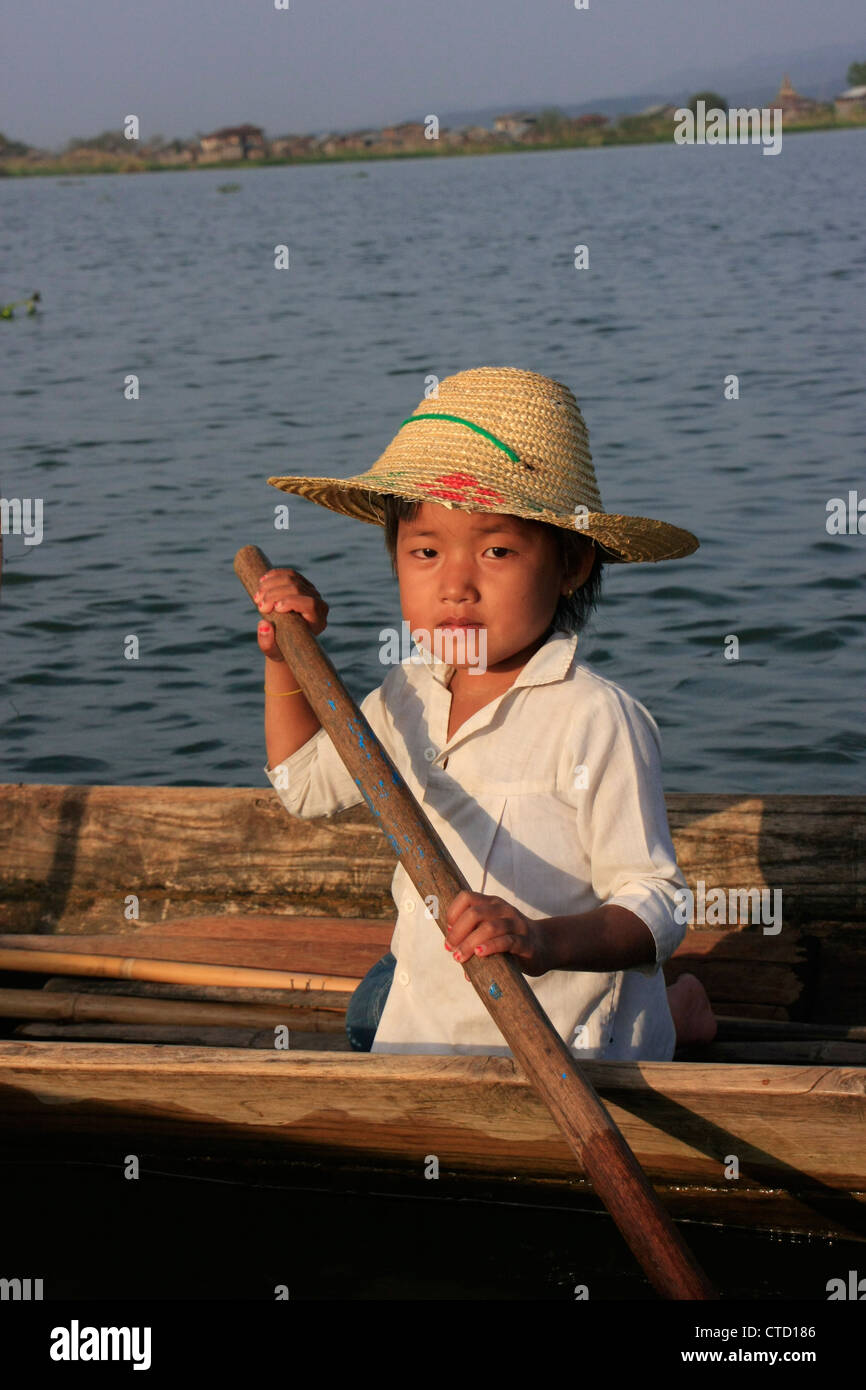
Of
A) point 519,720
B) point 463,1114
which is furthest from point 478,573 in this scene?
point 463,1114

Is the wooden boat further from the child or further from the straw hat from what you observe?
the straw hat

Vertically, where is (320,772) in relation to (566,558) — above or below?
below

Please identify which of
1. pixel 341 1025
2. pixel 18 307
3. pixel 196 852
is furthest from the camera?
pixel 18 307

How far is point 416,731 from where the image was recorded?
9.28ft

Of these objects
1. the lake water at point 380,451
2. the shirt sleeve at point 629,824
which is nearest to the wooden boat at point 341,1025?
the shirt sleeve at point 629,824

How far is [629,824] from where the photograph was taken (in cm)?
255

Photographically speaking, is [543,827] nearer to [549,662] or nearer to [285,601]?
[549,662]

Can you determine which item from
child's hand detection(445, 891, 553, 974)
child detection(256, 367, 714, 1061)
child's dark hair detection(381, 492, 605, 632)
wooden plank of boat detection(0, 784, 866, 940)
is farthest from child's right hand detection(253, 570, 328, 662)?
wooden plank of boat detection(0, 784, 866, 940)

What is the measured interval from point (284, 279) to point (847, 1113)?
18.7 m

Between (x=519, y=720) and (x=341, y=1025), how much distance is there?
1104 millimetres

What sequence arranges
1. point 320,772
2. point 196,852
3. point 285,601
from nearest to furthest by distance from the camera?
point 285,601
point 320,772
point 196,852

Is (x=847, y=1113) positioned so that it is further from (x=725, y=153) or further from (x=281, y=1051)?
(x=725, y=153)

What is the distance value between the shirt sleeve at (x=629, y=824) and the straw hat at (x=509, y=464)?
0.90 feet

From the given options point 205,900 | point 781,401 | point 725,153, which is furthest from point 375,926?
point 725,153
